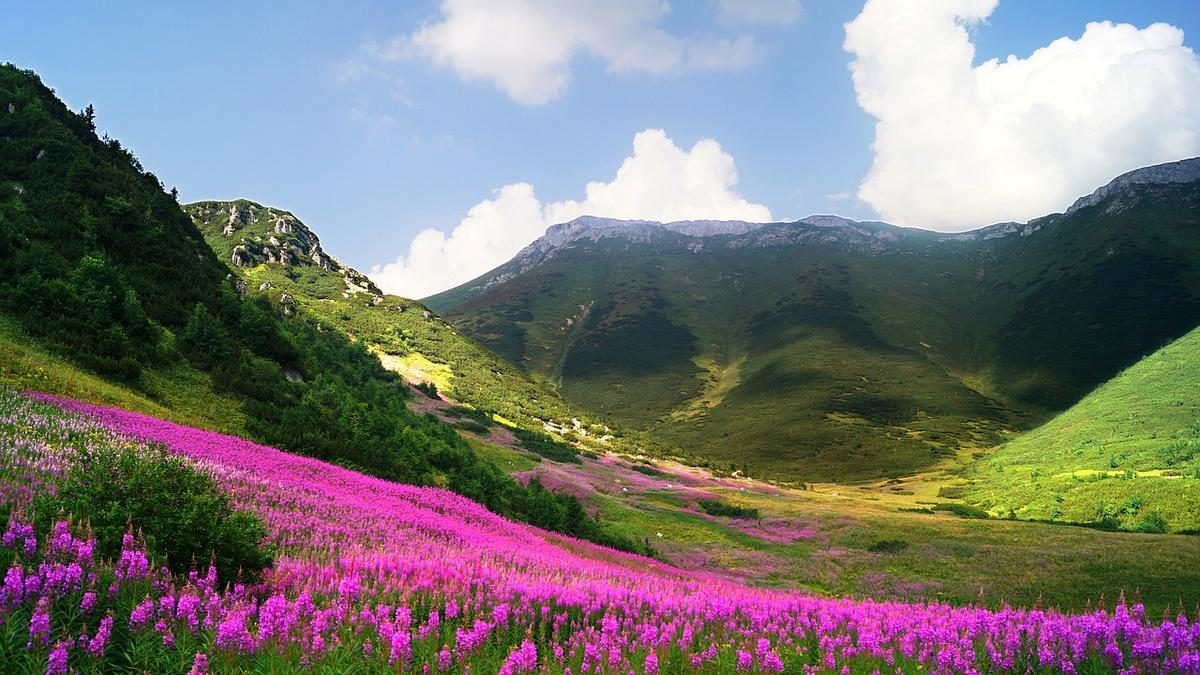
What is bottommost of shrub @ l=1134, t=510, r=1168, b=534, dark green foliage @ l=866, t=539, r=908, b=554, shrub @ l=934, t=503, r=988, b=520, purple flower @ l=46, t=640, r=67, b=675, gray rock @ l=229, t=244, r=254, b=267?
shrub @ l=934, t=503, r=988, b=520

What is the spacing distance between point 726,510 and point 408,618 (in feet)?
139

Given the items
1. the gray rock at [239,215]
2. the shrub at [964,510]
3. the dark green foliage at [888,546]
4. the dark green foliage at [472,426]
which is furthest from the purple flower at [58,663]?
the gray rock at [239,215]

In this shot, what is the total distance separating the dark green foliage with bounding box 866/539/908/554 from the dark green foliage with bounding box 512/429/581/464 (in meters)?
30.5

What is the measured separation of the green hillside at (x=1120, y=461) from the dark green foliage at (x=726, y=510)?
19950 mm

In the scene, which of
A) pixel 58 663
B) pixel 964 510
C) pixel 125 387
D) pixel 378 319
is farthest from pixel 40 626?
pixel 378 319

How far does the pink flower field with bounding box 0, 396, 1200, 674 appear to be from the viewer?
415 centimetres

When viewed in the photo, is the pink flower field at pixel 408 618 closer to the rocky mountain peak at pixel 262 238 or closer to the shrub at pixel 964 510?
the shrub at pixel 964 510

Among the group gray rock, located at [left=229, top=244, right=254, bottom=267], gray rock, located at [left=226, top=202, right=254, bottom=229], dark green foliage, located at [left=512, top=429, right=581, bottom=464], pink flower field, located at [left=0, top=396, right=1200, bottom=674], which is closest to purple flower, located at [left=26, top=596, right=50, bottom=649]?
pink flower field, located at [left=0, top=396, right=1200, bottom=674]

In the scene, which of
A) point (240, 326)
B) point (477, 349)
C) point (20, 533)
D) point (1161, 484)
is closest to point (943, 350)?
point (477, 349)

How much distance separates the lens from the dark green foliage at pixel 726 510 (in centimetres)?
4384

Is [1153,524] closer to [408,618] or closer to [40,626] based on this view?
[408,618]

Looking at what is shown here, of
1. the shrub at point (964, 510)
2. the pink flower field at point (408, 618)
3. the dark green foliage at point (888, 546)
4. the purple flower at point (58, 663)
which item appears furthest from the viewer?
the shrub at point (964, 510)

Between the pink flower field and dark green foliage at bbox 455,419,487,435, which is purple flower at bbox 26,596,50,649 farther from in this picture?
dark green foliage at bbox 455,419,487,435

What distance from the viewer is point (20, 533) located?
177 inches
